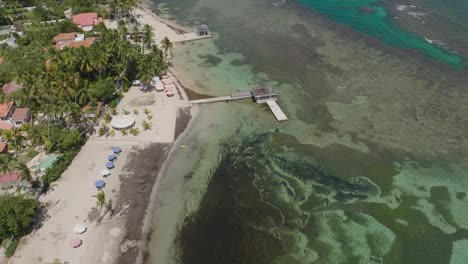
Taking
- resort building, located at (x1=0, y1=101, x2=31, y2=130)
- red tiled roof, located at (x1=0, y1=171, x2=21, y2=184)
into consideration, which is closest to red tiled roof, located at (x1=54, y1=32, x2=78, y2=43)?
resort building, located at (x1=0, y1=101, x2=31, y2=130)

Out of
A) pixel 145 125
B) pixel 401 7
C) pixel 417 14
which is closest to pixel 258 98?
pixel 145 125

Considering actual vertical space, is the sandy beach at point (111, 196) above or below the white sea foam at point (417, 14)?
below

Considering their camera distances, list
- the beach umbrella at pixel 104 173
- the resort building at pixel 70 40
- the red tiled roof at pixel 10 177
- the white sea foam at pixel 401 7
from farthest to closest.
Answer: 1. the white sea foam at pixel 401 7
2. the resort building at pixel 70 40
3. the beach umbrella at pixel 104 173
4. the red tiled roof at pixel 10 177

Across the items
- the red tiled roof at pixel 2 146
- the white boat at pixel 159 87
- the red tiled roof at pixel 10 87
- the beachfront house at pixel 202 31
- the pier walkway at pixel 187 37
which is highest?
the beachfront house at pixel 202 31

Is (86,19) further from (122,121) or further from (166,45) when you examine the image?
(122,121)

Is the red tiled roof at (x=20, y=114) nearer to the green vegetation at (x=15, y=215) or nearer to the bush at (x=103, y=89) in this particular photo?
the bush at (x=103, y=89)

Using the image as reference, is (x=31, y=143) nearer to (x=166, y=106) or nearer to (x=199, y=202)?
(x=166, y=106)

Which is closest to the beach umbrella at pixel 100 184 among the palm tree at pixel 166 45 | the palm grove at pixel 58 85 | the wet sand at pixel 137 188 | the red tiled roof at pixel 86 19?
the wet sand at pixel 137 188
